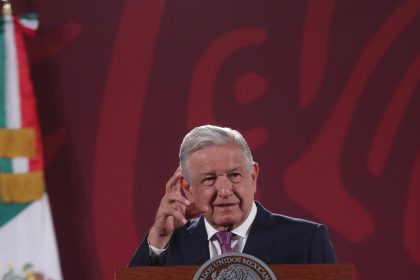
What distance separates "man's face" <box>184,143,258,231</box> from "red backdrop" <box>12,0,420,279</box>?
1660 millimetres

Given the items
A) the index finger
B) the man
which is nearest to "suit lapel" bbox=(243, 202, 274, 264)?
the man

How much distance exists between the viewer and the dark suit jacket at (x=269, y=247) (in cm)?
197

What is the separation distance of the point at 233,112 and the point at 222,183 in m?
1.74

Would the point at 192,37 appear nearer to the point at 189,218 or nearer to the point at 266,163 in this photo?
the point at 266,163

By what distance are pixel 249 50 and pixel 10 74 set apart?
115 cm

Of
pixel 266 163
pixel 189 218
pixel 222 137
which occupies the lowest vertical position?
pixel 266 163

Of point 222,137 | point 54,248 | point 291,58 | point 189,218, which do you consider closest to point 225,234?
point 189,218

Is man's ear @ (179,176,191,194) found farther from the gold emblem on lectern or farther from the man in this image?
the gold emblem on lectern

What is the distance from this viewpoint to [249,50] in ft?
12.1

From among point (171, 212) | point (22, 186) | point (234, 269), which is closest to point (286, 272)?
point (234, 269)

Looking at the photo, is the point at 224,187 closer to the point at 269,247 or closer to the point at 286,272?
the point at 269,247

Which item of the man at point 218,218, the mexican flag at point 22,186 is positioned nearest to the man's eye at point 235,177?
the man at point 218,218

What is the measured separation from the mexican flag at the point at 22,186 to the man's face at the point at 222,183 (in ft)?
5.23

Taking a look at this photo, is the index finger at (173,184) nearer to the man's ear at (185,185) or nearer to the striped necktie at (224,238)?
the man's ear at (185,185)
